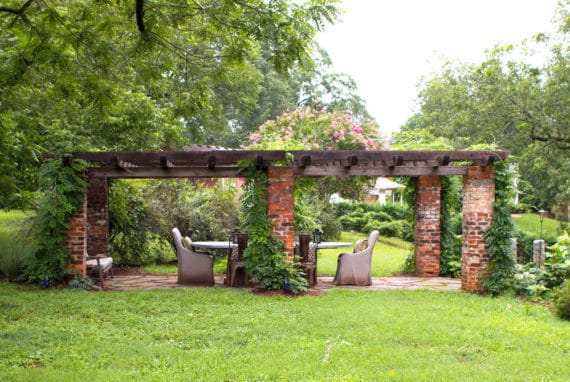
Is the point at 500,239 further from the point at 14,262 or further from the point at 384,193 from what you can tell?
the point at 384,193

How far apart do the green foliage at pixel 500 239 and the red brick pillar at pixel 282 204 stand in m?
3.32

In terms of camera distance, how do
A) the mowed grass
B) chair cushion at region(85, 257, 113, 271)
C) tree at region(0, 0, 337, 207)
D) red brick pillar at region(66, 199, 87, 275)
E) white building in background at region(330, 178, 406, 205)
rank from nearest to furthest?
1. the mowed grass
2. tree at region(0, 0, 337, 207)
3. red brick pillar at region(66, 199, 87, 275)
4. chair cushion at region(85, 257, 113, 271)
5. white building in background at region(330, 178, 406, 205)

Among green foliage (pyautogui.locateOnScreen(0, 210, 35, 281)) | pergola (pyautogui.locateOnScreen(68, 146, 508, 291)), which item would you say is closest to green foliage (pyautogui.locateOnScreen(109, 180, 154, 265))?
green foliage (pyautogui.locateOnScreen(0, 210, 35, 281))

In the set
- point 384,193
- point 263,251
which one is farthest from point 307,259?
point 384,193

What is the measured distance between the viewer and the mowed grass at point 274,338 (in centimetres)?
A: 515

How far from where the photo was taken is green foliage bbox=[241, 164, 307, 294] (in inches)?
373

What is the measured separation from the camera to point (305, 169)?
32.2 ft

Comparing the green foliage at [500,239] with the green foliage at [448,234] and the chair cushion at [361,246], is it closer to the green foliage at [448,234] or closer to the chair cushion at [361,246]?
the chair cushion at [361,246]

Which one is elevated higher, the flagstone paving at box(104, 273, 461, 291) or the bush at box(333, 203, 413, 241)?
the bush at box(333, 203, 413, 241)

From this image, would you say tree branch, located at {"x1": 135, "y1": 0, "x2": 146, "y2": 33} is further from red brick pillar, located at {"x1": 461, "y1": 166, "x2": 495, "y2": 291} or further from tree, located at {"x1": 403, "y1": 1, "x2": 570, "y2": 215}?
tree, located at {"x1": 403, "y1": 1, "x2": 570, "y2": 215}

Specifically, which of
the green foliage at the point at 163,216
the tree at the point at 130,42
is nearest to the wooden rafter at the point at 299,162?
the tree at the point at 130,42

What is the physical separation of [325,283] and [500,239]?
3327mm

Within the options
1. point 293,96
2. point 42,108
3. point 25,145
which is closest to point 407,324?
point 25,145

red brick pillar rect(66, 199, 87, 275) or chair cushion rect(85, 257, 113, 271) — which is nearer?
red brick pillar rect(66, 199, 87, 275)
